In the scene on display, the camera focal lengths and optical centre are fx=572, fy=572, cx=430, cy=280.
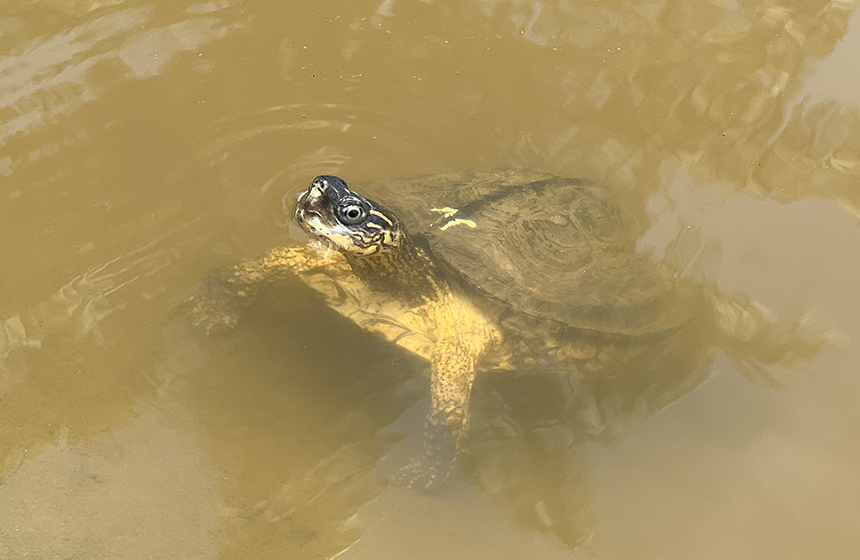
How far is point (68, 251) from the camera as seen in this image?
335 centimetres

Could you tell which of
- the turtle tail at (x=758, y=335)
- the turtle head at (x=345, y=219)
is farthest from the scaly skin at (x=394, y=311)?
the turtle tail at (x=758, y=335)

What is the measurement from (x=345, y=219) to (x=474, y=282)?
29.3 inches

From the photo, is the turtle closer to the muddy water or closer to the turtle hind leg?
the turtle hind leg

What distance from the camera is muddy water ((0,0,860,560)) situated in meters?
2.86

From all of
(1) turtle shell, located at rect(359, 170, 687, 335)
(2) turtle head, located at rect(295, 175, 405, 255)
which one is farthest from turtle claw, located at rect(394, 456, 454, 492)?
(2) turtle head, located at rect(295, 175, 405, 255)

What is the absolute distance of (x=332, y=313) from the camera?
11.4 feet

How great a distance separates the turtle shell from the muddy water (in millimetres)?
526

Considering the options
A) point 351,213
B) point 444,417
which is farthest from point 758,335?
point 351,213

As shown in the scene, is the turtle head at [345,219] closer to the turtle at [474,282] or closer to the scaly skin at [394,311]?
the turtle at [474,282]

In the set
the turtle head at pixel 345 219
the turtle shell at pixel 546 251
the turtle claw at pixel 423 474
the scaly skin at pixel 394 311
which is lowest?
the turtle claw at pixel 423 474

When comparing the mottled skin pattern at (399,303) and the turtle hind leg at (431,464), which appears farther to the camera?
the mottled skin pattern at (399,303)

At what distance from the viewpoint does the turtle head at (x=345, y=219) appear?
9.45ft

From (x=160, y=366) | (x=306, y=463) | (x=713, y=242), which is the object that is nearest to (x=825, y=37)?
Result: (x=713, y=242)


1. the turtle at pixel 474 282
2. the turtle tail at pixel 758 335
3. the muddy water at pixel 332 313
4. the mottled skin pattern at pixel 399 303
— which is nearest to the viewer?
the muddy water at pixel 332 313
